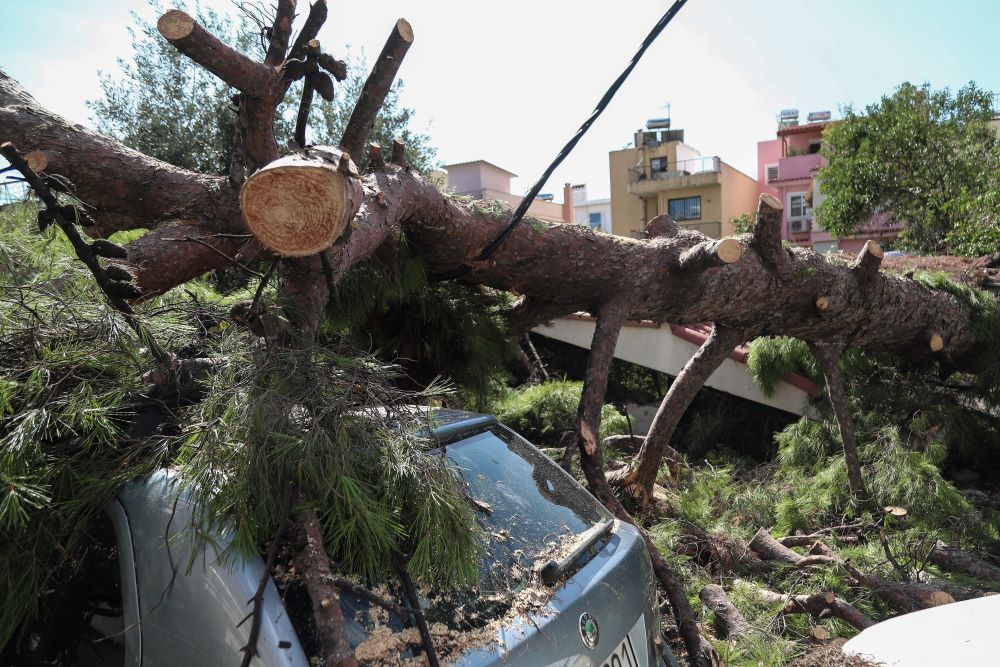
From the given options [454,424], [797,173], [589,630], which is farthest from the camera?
[797,173]

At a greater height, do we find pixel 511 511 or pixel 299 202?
pixel 299 202

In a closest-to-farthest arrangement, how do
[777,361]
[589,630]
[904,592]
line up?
[589,630] → [904,592] → [777,361]

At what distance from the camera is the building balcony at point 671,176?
3325 centimetres

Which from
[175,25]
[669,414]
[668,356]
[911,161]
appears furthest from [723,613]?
[911,161]

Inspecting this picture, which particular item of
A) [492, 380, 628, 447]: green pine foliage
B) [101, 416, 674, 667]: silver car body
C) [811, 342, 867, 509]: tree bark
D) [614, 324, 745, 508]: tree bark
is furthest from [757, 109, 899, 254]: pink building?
[101, 416, 674, 667]: silver car body

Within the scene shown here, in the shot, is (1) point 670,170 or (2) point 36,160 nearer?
(2) point 36,160

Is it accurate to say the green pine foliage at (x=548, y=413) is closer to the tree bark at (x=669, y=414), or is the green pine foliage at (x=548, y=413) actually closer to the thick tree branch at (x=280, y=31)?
the tree bark at (x=669, y=414)

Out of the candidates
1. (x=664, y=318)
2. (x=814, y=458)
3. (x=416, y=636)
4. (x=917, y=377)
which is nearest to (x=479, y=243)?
(x=664, y=318)

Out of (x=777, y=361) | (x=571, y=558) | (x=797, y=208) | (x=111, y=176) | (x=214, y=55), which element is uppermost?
(x=797, y=208)

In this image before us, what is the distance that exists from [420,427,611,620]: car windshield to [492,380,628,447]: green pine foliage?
466cm

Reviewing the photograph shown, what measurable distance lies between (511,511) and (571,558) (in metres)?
0.29

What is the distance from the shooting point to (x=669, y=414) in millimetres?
5176

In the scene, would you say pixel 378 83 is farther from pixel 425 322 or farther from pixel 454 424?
pixel 454 424

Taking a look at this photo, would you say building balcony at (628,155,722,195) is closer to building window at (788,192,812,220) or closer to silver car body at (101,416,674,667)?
building window at (788,192,812,220)
